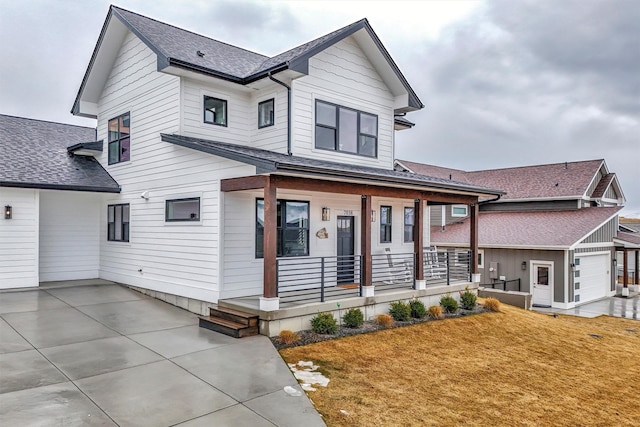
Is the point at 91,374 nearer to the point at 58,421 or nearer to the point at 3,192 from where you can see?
the point at 58,421

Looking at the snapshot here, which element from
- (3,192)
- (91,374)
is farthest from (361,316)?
(3,192)

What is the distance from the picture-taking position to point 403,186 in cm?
1034

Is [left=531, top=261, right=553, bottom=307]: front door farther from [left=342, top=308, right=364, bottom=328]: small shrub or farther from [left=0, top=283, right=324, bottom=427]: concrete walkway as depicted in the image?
[left=0, top=283, right=324, bottom=427]: concrete walkway

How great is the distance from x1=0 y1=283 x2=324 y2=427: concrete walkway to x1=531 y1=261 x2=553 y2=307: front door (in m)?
15.3

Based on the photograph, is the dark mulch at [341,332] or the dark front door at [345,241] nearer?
the dark mulch at [341,332]

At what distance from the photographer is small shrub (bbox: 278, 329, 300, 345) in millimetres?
7652

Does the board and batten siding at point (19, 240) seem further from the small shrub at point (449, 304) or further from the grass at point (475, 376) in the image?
the small shrub at point (449, 304)

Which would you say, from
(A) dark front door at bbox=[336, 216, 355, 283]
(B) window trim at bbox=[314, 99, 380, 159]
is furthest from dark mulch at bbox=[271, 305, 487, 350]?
(B) window trim at bbox=[314, 99, 380, 159]

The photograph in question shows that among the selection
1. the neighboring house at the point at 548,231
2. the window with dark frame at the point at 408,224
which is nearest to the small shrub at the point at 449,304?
the window with dark frame at the point at 408,224

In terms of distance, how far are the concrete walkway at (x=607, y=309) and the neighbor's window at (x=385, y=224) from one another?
8.52m

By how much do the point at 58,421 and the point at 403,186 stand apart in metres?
8.27

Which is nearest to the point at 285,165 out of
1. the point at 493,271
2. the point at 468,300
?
the point at 468,300

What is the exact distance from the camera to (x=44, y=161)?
41.6 feet

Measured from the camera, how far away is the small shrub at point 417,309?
10.3 m
